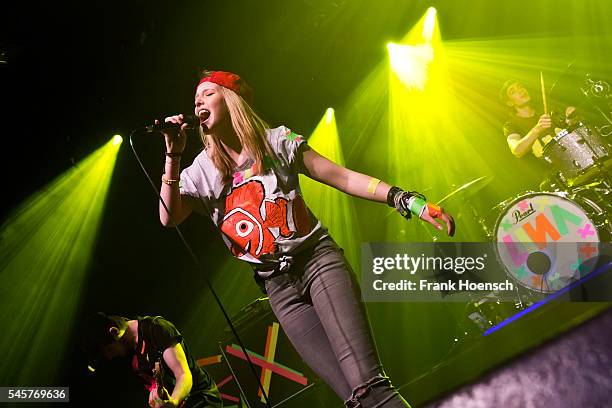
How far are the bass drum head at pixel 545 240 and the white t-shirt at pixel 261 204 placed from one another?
1347 mm

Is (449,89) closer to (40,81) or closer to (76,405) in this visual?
(40,81)

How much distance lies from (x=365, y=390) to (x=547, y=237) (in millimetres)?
1812

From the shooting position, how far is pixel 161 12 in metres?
3.74

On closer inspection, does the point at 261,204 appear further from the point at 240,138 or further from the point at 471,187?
the point at 471,187

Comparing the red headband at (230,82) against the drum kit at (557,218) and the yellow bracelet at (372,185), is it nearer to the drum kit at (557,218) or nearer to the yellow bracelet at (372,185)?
the yellow bracelet at (372,185)

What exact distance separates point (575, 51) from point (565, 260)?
1531 mm

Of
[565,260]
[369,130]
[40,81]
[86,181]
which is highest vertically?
[40,81]

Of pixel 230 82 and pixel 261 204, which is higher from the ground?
pixel 230 82

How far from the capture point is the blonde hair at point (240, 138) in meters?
2.30

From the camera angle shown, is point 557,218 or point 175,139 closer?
point 175,139

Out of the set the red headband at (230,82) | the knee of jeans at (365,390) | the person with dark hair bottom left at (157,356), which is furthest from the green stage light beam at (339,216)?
the knee of jeans at (365,390)

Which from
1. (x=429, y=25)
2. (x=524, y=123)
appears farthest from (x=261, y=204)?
(x=429, y=25)

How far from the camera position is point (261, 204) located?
2.17 metres

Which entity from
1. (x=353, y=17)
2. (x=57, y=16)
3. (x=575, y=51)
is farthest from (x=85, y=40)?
(x=575, y=51)
